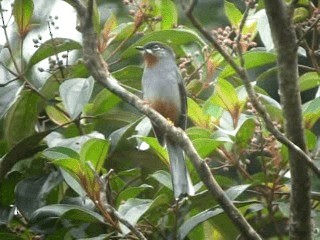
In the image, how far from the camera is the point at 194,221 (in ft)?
8.43

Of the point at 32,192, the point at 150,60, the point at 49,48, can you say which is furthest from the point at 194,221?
the point at 150,60

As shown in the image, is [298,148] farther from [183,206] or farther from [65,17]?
[65,17]

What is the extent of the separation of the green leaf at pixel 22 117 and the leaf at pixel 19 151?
0.43 feet

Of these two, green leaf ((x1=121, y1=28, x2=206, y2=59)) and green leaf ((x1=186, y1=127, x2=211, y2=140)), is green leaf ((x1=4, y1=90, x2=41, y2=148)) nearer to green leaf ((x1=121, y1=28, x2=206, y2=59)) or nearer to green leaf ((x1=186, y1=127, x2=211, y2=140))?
green leaf ((x1=121, y1=28, x2=206, y2=59))

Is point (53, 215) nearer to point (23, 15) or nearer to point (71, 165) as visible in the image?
point (71, 165)

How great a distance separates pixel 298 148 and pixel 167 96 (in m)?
1.50

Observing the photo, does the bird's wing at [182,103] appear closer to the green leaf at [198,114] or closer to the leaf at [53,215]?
the green leaf at [198,114]

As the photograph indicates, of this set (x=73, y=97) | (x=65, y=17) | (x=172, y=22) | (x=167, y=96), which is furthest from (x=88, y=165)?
(x=65, y=17)

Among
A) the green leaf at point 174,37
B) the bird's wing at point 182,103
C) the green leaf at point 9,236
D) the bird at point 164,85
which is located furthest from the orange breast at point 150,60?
the green leaf at point 9,236

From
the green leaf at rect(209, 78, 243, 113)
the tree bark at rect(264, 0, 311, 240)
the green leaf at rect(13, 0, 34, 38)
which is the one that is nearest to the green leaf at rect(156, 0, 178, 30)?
the green leaf at rect(13, 0, 34, 38)

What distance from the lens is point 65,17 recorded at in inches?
150

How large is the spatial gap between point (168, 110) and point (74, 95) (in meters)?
0.86

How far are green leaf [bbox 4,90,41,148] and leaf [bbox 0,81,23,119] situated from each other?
0.05 meters

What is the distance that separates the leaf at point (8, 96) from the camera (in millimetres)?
2879
